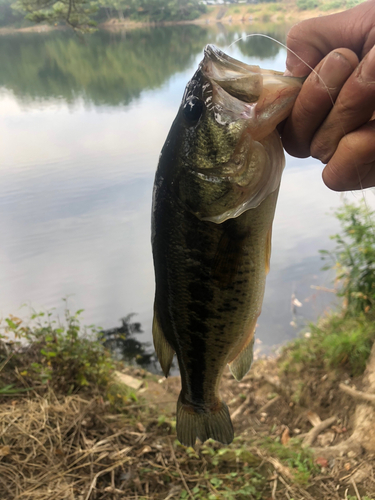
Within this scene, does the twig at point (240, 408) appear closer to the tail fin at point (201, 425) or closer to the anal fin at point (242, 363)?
the tail fin at point (201, 425)

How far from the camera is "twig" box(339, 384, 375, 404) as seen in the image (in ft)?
9.42

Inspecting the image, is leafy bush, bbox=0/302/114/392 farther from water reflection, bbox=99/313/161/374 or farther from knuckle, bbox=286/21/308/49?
knuckle, bbox=286/21/308/49

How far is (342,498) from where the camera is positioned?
86.0 inches

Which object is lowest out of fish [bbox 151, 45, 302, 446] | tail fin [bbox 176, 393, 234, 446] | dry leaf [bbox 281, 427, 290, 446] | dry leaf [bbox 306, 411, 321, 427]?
dry leaf [bbox 281, 427, 290, 446]

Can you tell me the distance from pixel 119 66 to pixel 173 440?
16.6 meters

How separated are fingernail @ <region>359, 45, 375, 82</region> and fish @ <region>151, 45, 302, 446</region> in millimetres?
192

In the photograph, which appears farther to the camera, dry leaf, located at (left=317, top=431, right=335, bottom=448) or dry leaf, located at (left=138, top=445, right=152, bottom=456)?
dry leaf, located at (left=317, top=431, right=335, bottom=448)

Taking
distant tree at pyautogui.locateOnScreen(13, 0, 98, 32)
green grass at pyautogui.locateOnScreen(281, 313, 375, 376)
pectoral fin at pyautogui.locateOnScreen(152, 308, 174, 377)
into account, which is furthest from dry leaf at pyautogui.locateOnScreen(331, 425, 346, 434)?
distant tree at pyautogui.locateOnScreen(13, 0, 98, 32)

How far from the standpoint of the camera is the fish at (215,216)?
100cm

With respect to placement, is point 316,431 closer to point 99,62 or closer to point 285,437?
point 285,437

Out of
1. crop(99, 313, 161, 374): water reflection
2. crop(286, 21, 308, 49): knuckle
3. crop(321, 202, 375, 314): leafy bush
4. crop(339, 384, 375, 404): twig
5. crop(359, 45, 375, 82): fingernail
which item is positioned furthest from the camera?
crop(99, 313, 161, 374): water reflection

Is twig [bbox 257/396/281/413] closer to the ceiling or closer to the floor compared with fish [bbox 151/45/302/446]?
closer to the floor

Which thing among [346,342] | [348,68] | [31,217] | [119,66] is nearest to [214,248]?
[348,68]

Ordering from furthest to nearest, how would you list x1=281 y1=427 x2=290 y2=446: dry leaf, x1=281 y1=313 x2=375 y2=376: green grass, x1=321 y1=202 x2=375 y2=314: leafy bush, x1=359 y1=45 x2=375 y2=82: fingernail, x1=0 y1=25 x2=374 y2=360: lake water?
x1=0 y1=25 x2=374 y2=360: lake water
x1=321 y1=202 x2=375 y2=314: leafy bush
x1=281 y1=313 x2=375 y2=376: green grass
x1=281 y1=427 x2=290 y2=446: dry leaf
x1=359 y1=45 x2=375 y2=82: fingernail
